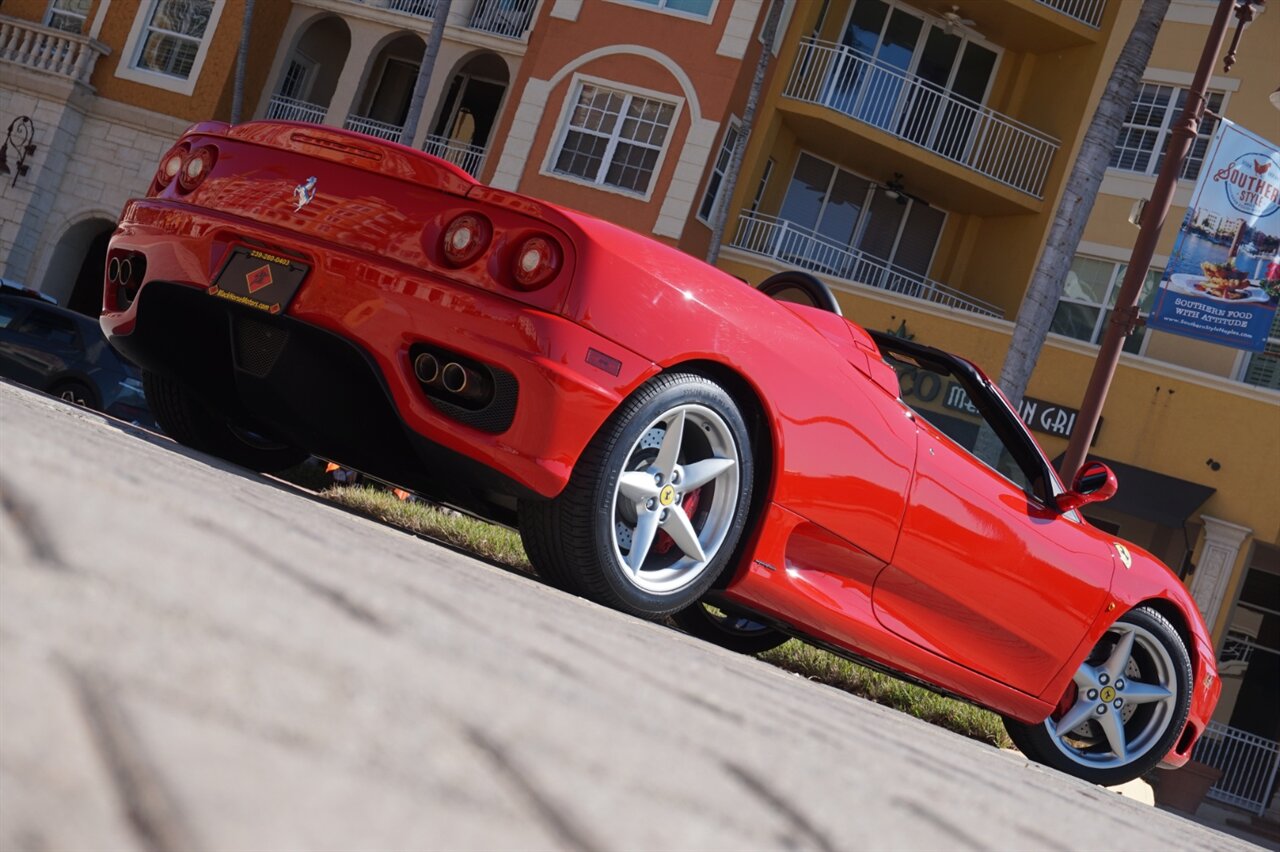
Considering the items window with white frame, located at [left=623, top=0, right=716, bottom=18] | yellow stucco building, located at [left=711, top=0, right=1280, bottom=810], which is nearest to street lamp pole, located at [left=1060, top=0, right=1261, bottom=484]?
yellow stucco building, located at [left=711, top=0, right=1280, bottom=810]

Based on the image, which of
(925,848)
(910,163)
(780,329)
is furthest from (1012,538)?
(910,163)

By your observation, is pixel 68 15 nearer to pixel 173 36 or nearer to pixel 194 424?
pixel 173 36

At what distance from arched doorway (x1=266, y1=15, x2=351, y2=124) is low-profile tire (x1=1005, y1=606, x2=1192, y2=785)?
975 inches

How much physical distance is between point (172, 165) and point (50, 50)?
2627cm

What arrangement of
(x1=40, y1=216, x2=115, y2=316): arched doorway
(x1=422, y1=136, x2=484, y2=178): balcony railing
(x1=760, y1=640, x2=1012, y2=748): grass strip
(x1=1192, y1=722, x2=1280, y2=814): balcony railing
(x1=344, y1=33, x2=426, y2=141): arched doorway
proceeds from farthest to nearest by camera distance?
(x1=344, y1=33, x2=426, y2=141): arched doorway < (x1=40, y1=216, x2=115, y2=316): arched doorway < (x1=422, y1=136, x2=484, y2=178): balcony railing < (x1=1192, y1=722, x2=1280, y2=814): balcony railing < (x1=760, y1=640, x2=1012, y2=748): grass strip

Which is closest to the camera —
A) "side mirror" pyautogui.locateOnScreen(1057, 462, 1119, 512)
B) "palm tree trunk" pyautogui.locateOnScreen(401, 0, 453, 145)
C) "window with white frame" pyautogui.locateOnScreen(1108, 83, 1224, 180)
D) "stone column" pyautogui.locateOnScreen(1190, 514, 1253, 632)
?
"side mirror" pyautogui.locateOnScreen(1057, 462, 1119, 512)

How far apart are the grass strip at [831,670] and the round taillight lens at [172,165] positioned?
1888 millimetres

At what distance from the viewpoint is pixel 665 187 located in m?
23.0

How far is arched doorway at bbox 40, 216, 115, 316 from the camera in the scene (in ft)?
90.7

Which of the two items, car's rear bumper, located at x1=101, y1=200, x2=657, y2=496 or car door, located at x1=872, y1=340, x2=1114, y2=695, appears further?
car door, located at x1=872, y1=340, x2=1114, y2=695

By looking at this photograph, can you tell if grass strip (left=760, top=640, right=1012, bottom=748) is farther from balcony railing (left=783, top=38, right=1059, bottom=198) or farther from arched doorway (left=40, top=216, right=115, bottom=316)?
arched doorway (left=40, top=216, right=115, bottom=316)

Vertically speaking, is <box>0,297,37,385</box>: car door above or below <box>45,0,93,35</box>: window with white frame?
below

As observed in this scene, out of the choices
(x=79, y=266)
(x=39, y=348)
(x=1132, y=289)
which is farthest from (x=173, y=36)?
(x=1132, y=289)

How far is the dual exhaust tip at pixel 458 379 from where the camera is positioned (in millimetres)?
3508
